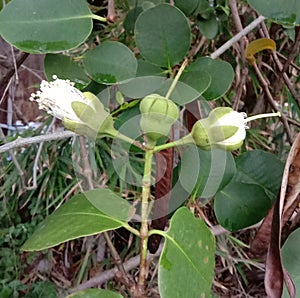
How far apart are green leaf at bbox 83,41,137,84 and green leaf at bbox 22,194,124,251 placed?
0.45 ft

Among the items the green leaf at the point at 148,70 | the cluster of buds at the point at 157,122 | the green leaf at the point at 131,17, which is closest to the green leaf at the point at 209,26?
the green leaf at the point at 131,17

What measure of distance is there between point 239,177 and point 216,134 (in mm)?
184

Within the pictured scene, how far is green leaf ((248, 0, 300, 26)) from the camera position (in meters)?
0.50

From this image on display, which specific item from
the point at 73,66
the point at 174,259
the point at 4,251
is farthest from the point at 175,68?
the point at 4,251

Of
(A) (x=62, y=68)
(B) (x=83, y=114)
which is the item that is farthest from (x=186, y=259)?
(A) (x=62, y=68)

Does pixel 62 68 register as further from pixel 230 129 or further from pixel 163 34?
pixel 230 129

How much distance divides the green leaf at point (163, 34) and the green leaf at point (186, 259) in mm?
187

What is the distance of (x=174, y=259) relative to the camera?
42 centimetres

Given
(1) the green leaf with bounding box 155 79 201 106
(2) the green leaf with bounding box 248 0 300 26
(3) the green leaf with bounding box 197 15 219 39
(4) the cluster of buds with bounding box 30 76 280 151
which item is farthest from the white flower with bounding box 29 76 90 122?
(3) the green leaf with bounding box 197 15 219 39

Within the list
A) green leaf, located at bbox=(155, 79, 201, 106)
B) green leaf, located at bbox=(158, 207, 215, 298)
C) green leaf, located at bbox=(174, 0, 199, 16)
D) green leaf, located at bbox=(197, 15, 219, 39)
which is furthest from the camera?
green leaf, located at bbox=(197, 15, 219, 39)

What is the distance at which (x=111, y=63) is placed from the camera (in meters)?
0.55

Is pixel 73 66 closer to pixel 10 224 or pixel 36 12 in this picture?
pixel 36 12

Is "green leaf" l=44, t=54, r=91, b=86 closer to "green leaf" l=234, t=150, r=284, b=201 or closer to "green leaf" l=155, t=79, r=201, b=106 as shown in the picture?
"green leaf" l=155, t=79, r=201, b=106

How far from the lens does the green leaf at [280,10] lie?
1.64 feet
